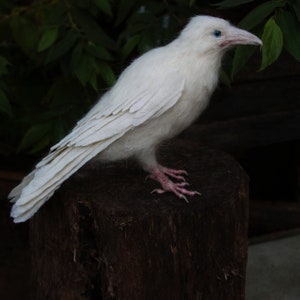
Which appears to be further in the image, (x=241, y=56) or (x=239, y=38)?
(x=241, y=56)

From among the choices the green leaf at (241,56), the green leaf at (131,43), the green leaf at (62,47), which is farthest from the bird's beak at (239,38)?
the green leaf at (62,47)

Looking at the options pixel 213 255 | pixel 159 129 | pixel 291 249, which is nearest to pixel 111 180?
pixel 159 129

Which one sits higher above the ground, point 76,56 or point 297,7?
point 297,7

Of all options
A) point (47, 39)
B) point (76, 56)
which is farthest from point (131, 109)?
point (47, 39)

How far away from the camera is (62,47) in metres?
2.73

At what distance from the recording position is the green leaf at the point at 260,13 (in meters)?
2.24

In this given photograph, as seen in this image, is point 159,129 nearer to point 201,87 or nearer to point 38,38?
point 201,87

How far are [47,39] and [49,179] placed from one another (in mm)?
819

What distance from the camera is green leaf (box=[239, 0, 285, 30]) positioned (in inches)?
88.4

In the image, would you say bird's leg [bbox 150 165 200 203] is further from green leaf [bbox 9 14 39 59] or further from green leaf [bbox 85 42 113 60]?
green leaf [bbox 9 14 39 59]

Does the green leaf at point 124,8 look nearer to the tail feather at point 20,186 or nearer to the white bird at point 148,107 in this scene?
the white bird at point 148,107

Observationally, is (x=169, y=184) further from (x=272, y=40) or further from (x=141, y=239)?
(x=272, y=40)

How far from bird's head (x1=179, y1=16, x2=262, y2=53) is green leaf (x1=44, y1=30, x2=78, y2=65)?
68cm

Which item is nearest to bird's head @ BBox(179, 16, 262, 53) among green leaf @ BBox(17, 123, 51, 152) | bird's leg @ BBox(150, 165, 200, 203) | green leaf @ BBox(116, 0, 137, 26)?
bird's leg @ BBox(150, 165, 200, 203)
